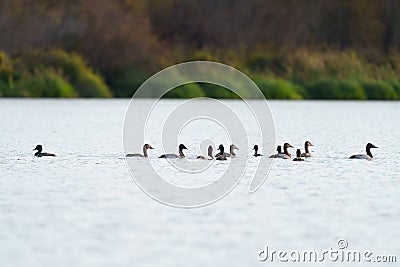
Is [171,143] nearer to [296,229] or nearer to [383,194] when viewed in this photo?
[383,194]

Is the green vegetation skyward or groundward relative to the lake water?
skyward

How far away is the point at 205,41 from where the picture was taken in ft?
147

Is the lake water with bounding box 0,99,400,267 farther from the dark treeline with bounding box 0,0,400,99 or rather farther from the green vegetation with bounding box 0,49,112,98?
the dark treeline with bounding box 0,0,400,99

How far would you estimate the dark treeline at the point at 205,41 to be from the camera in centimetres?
3694

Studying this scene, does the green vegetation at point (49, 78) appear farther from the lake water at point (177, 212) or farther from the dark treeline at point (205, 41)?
the lake water at point (177, 212)

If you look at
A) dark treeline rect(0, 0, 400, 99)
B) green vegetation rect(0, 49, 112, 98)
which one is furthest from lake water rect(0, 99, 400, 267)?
dark treeline rect(0, 0, 400, 99)

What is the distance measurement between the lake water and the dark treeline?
16754 mm

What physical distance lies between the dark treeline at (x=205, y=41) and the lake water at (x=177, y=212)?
16754 mm

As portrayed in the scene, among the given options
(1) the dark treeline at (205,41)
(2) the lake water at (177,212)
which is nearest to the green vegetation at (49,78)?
(1) the dark treeline at (205,41)

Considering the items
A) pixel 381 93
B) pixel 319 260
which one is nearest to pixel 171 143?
pixel 319 260

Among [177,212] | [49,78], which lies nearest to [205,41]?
[49,78]

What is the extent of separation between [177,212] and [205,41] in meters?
33.7

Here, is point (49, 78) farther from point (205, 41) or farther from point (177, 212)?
point (177, 212)

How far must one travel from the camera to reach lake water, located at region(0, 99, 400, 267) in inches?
369
